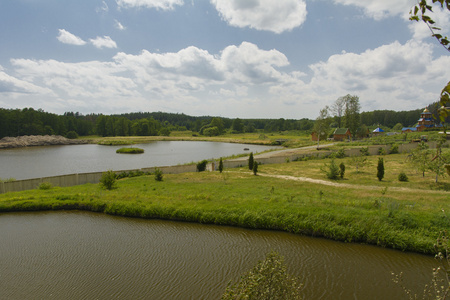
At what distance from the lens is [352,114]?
70.0m

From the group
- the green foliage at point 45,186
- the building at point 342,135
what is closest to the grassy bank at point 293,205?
the green foliage at point 45,186

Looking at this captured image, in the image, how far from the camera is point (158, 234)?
42.9ft

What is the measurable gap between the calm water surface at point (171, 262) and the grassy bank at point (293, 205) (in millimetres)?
636

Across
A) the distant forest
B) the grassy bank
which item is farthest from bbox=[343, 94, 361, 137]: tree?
the distant forest

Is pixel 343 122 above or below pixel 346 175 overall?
above

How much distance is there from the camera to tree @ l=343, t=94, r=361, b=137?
6969cm

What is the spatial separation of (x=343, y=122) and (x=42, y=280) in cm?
7672

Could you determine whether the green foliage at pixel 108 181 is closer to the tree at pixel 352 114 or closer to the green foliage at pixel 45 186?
the green foliage at pixel 45 186

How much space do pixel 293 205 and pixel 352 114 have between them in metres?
64.2

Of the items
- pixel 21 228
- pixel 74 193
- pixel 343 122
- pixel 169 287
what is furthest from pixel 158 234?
pixel 343 122

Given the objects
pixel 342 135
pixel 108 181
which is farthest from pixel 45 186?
pixel 342 135

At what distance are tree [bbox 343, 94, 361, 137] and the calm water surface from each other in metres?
65.5

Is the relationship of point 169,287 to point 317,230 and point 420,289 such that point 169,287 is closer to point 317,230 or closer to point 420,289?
point 317,230

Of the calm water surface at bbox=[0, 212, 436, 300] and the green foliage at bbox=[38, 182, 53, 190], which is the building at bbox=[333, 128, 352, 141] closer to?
the calm water surface at bbox=[0, 212, 436, 300]
